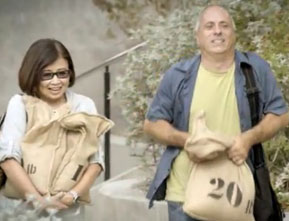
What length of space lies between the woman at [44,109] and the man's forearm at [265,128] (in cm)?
77

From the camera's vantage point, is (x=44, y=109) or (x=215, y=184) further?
(x=44, y=109)

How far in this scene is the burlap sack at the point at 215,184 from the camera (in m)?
3.66

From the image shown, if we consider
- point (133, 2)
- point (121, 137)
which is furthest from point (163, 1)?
point (121, 137)

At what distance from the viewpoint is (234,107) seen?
12.5 ft

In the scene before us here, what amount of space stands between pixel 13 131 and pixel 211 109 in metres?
0.93

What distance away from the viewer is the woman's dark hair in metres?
4.02

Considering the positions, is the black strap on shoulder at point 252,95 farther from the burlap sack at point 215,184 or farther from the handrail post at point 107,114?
the handrail post at point 107,114

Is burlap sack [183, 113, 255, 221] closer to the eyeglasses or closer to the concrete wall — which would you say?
the eyeglasses

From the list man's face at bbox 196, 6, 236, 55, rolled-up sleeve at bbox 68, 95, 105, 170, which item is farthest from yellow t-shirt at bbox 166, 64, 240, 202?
rolled-up sleeve at bbox 68, 95, 105, 170

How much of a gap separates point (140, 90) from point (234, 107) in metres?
2.51

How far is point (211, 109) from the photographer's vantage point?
12.4ft

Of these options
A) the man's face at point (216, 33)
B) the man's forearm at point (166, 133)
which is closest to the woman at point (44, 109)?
the man's forearm at point (166, 133)

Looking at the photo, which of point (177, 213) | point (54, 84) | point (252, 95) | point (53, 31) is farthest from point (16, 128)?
point (53, 31)

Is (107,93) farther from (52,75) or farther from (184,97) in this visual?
(184,97)
